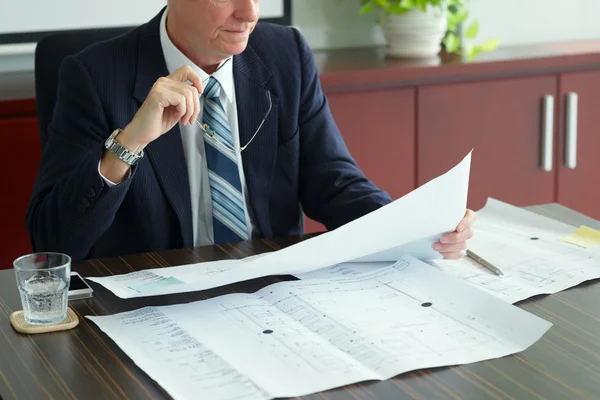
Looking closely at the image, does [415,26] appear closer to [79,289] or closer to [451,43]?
[451,43]

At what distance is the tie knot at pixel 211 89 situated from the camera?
194 centimetres

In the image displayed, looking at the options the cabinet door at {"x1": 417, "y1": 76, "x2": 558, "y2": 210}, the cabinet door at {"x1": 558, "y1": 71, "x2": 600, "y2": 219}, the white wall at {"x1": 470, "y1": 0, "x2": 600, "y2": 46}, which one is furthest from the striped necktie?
the white wall at {"x1": 470, "y1": 0, "x2": 600, "y2": 46}

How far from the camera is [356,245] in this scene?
1518 mm

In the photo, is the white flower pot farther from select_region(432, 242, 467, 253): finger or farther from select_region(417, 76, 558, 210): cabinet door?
select_region(432, 242, 467, 253): finger

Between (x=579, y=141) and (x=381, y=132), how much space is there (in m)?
0.75

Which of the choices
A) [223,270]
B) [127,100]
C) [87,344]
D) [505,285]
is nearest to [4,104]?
[127,100]

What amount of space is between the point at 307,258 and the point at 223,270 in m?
0.15

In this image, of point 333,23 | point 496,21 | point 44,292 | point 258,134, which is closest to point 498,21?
point 496,21

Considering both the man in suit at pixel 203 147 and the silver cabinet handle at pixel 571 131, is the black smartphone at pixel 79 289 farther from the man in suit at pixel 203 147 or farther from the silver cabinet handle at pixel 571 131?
the silver cabinet handle at pixel 571 131

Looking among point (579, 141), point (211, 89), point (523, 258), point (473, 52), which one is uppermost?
point (211, 89)

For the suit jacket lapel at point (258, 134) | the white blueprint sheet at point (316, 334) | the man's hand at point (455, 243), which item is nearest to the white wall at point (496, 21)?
the suit jacket lapel at point (258, 134)

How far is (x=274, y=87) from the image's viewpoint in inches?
80.1

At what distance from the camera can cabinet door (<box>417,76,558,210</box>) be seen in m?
3.07

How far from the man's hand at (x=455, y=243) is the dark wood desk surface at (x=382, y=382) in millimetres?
188
